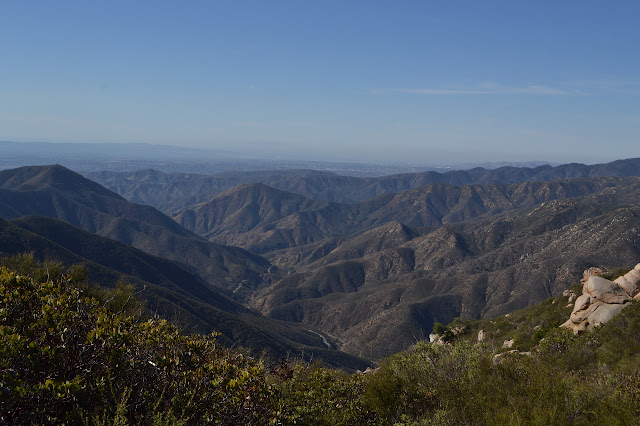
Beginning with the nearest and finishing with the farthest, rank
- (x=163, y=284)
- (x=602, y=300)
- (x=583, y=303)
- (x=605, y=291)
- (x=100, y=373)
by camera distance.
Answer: (x=100, y=373), (x=602, y=300), (x=605, y=291), (x=583, y=303), (x=163, y=284)

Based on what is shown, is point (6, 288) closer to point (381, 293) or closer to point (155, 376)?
point (155, 376)

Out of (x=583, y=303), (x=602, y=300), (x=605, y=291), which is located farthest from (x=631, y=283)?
(x=583, y=303)

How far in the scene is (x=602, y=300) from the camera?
3139 centimetres

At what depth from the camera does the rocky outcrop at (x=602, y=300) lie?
2970 cm

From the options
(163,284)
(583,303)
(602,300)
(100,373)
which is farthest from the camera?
(163,284)

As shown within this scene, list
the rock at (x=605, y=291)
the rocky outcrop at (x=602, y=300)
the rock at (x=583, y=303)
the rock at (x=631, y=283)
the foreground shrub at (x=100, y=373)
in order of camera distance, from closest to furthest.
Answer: the foreground shrub at (x=100, y=373) → the rocky outcrop at (x=602, y=300) → the rock at (x=605, y=291) → the rock at (x=631, y=283) → the rock at (x=583, y=303)

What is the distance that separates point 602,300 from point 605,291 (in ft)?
3.79

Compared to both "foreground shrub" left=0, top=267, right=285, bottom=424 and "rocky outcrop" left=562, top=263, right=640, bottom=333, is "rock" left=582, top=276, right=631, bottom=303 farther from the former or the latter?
"foreground shrub" left=0, top=267, right=285, bottom=424

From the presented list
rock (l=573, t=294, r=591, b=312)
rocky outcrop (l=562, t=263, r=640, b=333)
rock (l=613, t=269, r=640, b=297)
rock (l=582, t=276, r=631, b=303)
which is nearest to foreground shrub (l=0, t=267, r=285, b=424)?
rocky outcrop (l=562, t=263, r=640, b=333)

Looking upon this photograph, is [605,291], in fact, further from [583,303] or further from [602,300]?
[583,303]

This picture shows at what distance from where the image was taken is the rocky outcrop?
29.7 metres

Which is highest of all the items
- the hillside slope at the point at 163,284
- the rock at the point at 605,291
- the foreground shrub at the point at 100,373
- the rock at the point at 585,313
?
the foreground shrub at the point at 100,373

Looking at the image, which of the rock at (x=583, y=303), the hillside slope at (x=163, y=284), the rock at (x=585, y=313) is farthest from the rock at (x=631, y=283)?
the hillside slope at (x=163, y=284)

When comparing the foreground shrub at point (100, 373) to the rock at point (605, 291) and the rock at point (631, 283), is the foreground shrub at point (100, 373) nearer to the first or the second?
the rock at point (605, 291)
